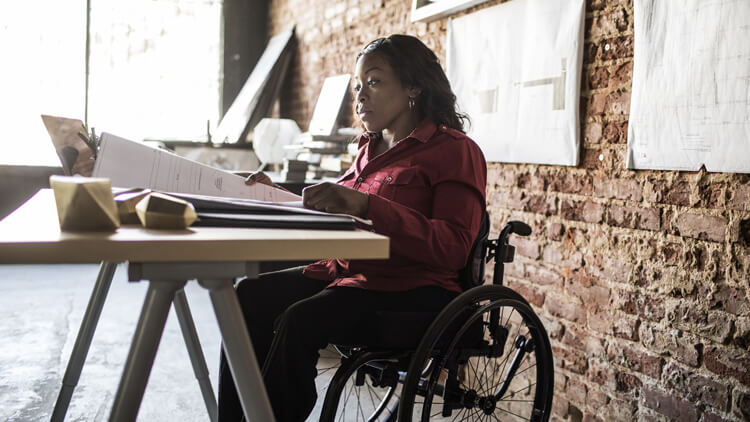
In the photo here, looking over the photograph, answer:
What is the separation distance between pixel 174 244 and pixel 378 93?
40.7 inches

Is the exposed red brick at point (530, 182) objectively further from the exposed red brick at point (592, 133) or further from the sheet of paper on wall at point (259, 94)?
the sheet of paper on wall at point (259, 94)

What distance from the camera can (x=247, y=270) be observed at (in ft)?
3.10

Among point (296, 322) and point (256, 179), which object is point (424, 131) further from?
point (296, 322)

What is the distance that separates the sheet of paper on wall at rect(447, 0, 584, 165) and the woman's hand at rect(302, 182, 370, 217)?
3.50ft

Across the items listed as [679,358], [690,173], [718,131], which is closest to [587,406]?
[679,358]

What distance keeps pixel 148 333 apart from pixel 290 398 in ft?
1.53

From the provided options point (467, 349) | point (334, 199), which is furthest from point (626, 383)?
point (334, 199)

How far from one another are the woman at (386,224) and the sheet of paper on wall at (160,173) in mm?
83

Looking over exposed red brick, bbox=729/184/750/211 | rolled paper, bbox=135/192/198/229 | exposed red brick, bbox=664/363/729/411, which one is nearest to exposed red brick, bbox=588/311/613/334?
exposed red brick, bbox=664/363/729/411

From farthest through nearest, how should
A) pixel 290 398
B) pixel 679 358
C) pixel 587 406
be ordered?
pixel 587 406 → pixel 679 358 → pixel 290 398

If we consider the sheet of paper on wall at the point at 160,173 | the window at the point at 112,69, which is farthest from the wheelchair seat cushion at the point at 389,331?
the window at the point at 112,69

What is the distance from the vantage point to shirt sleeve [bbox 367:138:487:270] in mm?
1303

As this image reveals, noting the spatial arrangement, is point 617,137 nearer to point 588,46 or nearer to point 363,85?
point 588,46

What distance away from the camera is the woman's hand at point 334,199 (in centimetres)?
116
